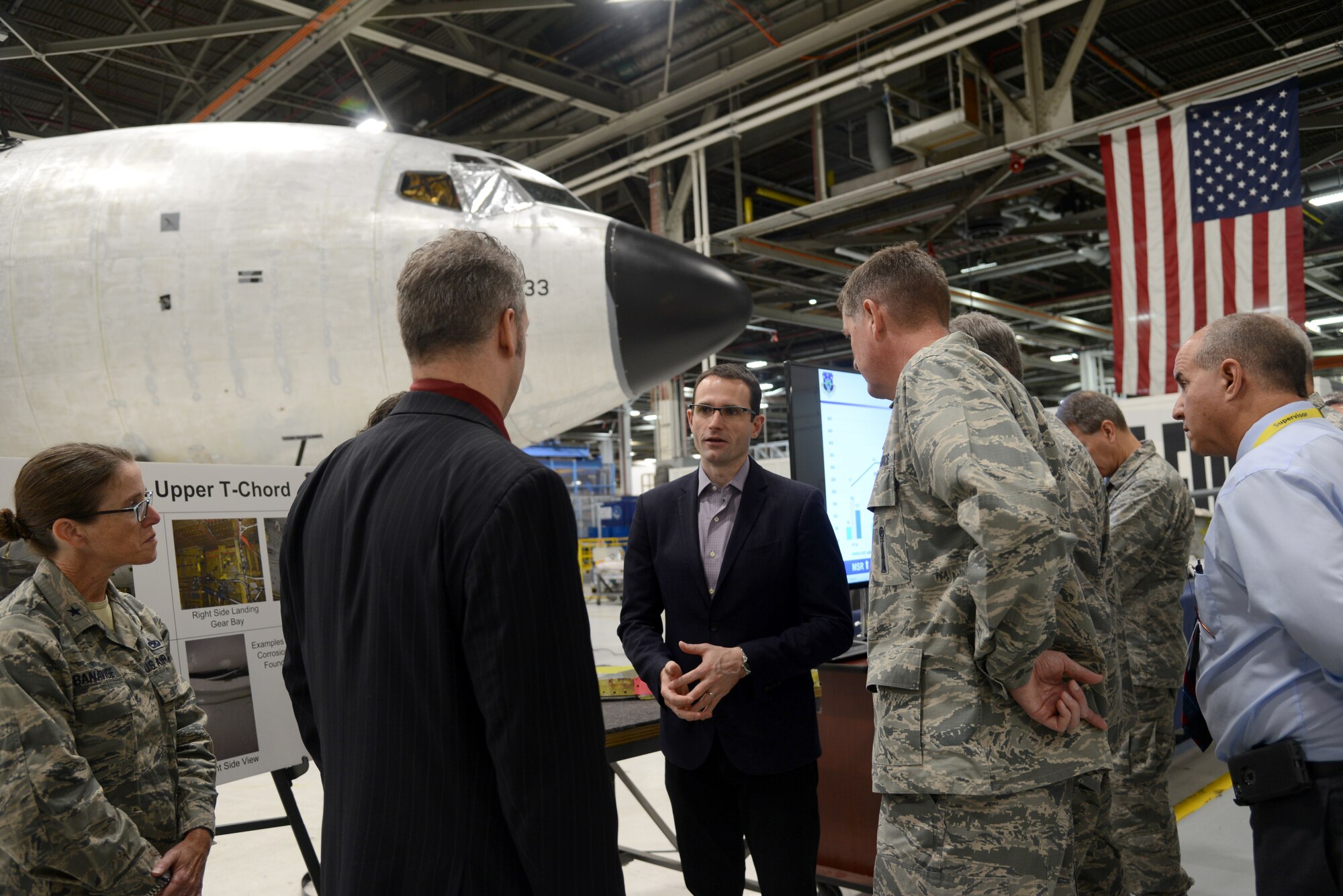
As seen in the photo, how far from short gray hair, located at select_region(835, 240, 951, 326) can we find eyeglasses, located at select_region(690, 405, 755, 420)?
0.87 meters

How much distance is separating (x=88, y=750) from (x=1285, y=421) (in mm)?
3312

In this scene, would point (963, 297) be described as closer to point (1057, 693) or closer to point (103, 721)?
point (1057, 693)

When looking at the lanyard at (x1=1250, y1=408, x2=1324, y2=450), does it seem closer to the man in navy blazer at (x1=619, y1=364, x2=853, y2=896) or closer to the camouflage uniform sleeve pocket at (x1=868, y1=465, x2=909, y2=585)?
the camouflage uniform sleeve pocket at (x1=868, y1=465, x2=909, y2=585)

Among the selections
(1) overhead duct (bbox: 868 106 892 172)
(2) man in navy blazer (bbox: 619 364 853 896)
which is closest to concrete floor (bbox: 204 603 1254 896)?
(2) man in navy blazer (bbox: 619 364 853 896)

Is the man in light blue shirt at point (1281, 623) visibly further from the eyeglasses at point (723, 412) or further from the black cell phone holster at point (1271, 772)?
the eyeglasses at point (723, 412)

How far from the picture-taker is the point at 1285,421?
239 cm

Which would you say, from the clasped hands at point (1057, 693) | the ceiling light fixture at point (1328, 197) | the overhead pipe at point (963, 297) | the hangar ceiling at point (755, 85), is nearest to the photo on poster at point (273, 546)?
the clasped hands at point (1057, 693)

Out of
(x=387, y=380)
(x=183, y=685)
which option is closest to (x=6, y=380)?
(x=387, y=380)

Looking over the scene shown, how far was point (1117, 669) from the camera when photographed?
2734 mm

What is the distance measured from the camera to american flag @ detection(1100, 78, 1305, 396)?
838 centimetres

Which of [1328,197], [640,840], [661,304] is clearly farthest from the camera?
[1328,197]

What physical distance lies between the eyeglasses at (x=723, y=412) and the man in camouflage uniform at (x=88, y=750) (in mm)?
1914

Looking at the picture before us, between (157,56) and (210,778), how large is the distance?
12967 mm

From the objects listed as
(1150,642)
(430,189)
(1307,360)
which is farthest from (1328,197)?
(1307,360)
